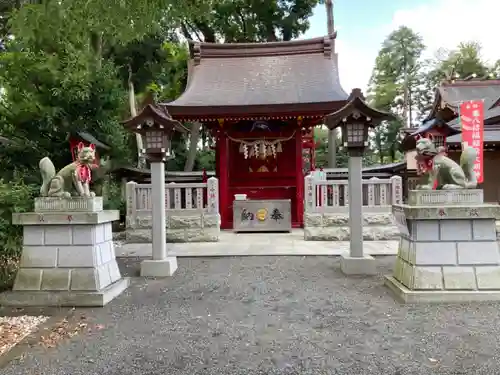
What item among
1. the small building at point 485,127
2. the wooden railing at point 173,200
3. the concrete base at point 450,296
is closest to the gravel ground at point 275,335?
the concrete base at point 450,296

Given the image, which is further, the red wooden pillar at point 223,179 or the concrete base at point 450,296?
the red wooden pillar at point 223,179

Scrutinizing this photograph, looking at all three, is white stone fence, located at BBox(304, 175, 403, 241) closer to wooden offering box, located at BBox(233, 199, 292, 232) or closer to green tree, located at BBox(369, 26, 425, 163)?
wooden offering box, located at BBox(233, 199, 292, 232)

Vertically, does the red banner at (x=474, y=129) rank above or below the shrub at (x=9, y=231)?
above

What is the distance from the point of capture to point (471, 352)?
3244 millimetres

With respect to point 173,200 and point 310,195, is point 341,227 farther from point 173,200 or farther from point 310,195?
point 173,200

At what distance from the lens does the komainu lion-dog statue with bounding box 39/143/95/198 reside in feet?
16.6

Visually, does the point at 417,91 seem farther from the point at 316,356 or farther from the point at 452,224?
the point at 316,356

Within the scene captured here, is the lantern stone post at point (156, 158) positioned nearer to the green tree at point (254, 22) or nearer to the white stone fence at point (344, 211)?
the white stone fence at point (344, 211)

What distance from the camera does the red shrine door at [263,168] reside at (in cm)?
1149

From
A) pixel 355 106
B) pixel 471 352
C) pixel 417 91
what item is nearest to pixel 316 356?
pixel 471 352

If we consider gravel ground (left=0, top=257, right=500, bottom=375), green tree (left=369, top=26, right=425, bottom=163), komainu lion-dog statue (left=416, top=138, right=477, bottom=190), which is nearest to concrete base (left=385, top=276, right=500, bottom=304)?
gravel ground (left=0, top=257, right=500, bottom=375)

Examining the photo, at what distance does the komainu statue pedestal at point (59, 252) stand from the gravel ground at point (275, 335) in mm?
541

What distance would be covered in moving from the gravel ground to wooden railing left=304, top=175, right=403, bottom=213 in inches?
162

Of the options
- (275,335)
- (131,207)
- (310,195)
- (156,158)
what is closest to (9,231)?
(156,158)
